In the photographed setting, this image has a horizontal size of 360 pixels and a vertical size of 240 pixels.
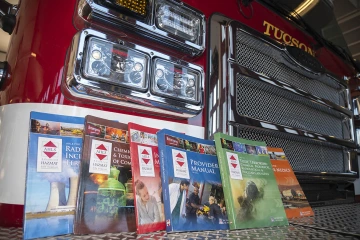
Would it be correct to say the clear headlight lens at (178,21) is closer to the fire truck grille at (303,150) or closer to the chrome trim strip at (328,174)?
the fire truck grille at (303,150)

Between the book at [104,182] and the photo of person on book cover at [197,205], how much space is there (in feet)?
0.42

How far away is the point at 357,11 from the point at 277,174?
12.2 feet

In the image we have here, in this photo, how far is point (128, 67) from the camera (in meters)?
0.94

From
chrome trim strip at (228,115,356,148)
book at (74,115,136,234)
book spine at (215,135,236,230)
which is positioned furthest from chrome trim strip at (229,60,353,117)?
book at (74,115,136,234)

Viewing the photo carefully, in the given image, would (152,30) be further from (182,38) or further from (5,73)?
(5,73)

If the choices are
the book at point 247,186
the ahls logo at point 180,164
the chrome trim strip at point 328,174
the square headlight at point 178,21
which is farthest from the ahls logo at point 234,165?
the chrome trim strip at point 328,174

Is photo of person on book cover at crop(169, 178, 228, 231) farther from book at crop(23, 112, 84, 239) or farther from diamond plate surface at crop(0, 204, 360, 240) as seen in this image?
book at crop(23, 112, 84, 239)

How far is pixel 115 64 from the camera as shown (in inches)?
35.9

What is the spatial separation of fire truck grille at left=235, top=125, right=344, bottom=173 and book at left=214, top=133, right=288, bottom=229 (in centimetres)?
17

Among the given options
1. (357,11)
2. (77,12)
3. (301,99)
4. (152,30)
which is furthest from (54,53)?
(357,11)

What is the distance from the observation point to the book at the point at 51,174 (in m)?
0.68

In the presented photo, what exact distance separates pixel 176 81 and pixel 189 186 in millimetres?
398

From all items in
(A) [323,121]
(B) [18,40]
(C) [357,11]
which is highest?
(C) [357,11]

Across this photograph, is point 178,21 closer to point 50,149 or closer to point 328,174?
point 50,149
